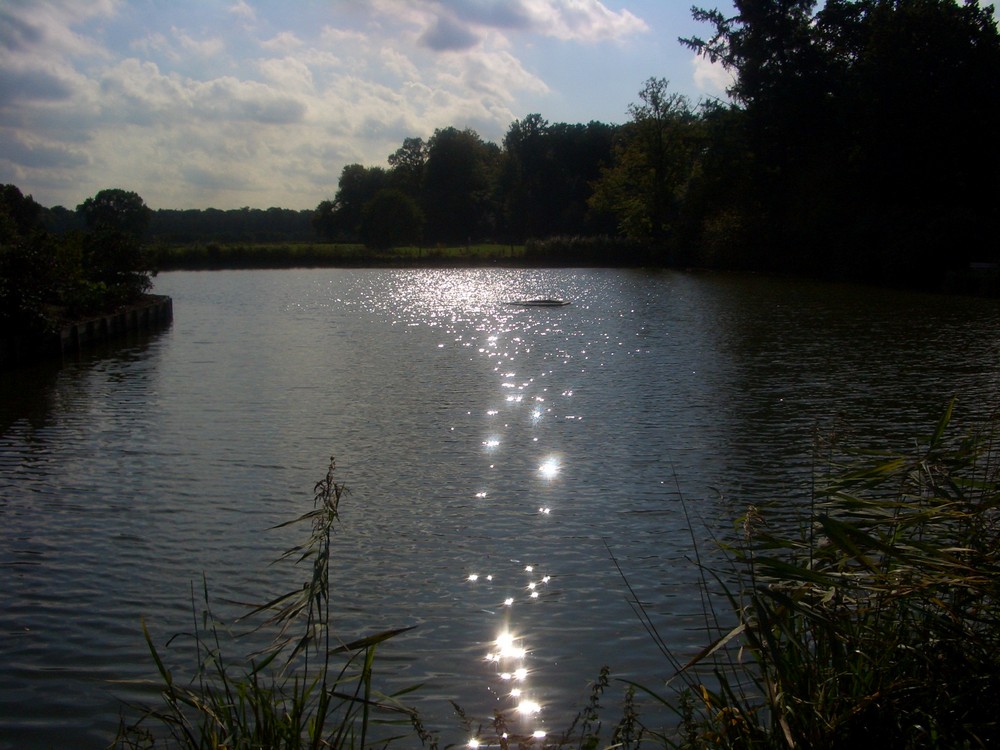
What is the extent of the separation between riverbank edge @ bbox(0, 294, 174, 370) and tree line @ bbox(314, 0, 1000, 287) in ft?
93.0

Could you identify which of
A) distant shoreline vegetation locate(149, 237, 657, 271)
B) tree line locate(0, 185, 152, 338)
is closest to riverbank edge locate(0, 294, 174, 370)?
tree line locate(0, 185, 152, 338)

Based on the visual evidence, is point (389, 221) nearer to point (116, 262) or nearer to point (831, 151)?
point (831, 151)

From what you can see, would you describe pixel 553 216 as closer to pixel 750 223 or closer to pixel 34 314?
pixel 750 223

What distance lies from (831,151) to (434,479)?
41.5m

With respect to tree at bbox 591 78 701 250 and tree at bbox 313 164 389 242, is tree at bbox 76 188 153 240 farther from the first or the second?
tree at bbox 591 78 701 250

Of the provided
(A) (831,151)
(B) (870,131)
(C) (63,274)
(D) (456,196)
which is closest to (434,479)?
(C) (63,274)

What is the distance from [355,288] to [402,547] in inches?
1410

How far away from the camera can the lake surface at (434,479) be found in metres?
5.59

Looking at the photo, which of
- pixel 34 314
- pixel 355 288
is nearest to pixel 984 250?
pixel 355 288

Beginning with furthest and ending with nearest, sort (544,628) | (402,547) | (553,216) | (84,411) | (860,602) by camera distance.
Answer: (553,216), (84,411), (402,547), (544,628), (860,602)

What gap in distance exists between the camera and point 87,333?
20594 mm

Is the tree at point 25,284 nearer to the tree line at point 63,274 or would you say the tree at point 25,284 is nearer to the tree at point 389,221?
the tree line at point 63,274

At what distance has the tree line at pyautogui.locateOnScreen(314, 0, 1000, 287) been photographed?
38.7m

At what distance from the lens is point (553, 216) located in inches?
3538
